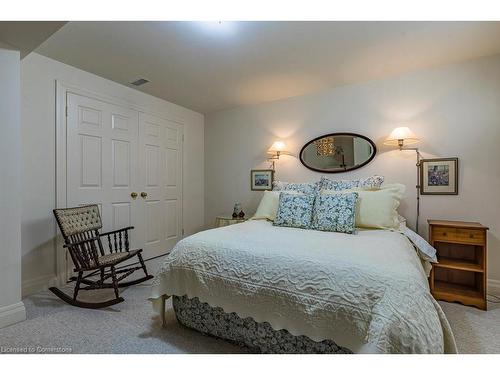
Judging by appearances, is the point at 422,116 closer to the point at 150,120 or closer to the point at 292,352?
the point at 292,352

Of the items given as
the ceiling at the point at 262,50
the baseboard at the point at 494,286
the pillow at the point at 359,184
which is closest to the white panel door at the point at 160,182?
the ceiling at the point at 262,50

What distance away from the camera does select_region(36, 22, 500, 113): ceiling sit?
75.9 inches

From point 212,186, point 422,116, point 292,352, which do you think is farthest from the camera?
point 212,186

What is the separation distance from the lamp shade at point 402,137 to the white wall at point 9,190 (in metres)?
3.33

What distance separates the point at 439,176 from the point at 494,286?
1.13 m

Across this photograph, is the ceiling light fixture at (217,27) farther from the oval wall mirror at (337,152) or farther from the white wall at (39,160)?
the oval wall mirror at (337,152)

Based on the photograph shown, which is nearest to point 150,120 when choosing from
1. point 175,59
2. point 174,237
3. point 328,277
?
point 175,59

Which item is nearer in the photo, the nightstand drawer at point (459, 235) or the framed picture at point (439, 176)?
the nightstand drawer at point (459, 235)

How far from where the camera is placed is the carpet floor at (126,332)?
1.55 metres

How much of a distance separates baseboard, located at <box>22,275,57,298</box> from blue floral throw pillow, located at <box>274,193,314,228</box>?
2293mm

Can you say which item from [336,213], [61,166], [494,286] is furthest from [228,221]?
[494,286]

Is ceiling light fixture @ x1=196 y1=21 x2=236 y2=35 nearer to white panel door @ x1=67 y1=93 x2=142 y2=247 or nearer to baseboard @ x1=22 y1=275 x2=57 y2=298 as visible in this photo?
white panel door @ x1=67 y1=93 x2=142 y2=247

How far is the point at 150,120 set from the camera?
3.45 metres
